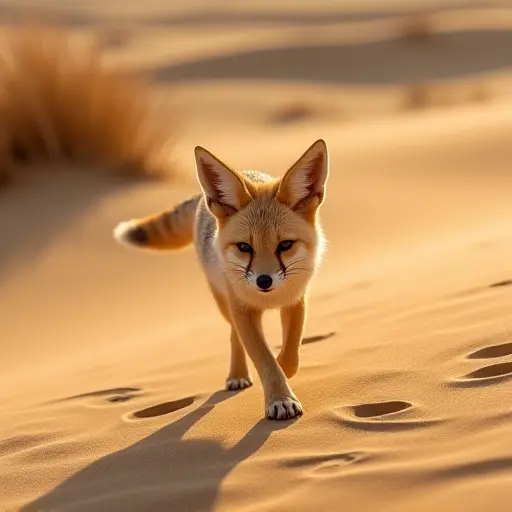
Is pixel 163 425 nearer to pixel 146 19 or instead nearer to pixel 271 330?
pixel 271 330

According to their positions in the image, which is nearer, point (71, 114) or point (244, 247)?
point (244, 247)

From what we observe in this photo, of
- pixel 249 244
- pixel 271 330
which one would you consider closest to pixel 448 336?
pixel 249 244

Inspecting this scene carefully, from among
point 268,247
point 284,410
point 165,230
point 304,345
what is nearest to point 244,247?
point 268,247

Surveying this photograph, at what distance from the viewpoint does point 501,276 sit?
528cm

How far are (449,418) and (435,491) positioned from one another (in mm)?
593

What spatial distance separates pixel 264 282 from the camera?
3742 millimetres

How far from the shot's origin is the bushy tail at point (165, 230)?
210 inches

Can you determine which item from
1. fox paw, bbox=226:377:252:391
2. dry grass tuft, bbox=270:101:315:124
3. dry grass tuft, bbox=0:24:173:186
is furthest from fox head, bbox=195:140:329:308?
dry grass tuft, bbox=270:101:315:124

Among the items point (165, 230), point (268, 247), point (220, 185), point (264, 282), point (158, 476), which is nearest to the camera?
point (158, 476)

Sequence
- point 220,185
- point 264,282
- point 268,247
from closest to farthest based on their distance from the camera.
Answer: point 264,282, point 268,247, point 220,185

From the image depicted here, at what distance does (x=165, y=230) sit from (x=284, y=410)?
6.49ft

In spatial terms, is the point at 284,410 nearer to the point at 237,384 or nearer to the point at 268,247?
the point at 268,247

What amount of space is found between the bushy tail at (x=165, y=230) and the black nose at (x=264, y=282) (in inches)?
60.9

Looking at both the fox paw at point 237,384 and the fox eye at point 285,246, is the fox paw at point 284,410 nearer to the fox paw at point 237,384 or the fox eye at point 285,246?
the fox eye at point 285,246
